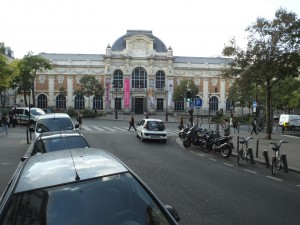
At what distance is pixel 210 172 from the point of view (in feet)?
37.5

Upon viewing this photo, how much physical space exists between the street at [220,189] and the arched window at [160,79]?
2149 inches

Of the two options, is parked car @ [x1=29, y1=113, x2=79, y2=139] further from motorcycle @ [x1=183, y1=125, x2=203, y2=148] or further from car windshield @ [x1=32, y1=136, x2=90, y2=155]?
motorcycle @ [x1=183, y1=125, x2=203, y2=148]

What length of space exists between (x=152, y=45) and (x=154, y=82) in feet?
24.3

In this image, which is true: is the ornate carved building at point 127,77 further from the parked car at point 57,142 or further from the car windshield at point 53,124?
the parked car at point 57,142

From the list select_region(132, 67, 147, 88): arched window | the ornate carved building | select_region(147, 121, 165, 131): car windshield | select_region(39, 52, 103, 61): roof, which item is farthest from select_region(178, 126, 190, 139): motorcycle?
select_region(39, 52, 103, 61): roof

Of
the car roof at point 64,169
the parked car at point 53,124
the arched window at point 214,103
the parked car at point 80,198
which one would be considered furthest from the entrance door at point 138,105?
the parked car at point 80,198

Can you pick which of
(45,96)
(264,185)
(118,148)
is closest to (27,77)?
(45,96)

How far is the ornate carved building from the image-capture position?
6694cm

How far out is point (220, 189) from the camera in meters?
8.77

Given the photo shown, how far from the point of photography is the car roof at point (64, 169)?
311cm

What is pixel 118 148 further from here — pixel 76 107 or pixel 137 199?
pixel 76 107

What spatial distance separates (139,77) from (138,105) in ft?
18.8

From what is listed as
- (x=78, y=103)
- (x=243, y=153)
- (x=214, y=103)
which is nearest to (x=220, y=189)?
(x=243, y=153)

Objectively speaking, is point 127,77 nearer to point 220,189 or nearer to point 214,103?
point 214,103
